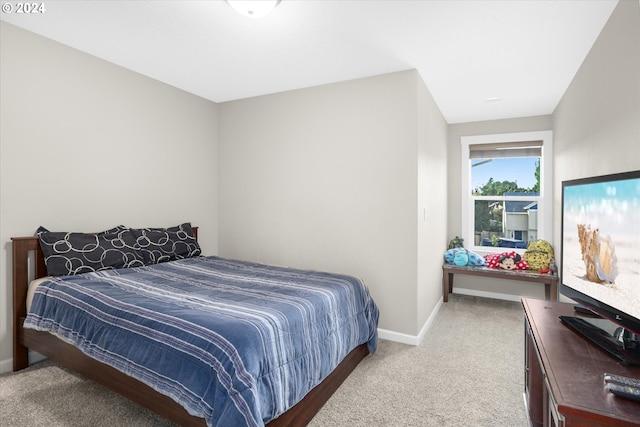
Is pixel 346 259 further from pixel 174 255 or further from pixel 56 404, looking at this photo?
pixel 56 404

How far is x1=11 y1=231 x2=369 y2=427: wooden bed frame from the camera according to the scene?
171 centimetres

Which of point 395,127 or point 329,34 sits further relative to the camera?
point 395,127

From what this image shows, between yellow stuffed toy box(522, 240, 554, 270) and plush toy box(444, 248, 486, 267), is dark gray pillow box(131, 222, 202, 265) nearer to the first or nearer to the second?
plush toy box(444, 248, 486, 267)

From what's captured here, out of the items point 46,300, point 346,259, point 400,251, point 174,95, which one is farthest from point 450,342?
point 174,95

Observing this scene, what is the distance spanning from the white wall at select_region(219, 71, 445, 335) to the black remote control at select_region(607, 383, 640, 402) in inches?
75.0

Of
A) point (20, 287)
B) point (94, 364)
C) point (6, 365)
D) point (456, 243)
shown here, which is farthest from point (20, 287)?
point (456, 243)

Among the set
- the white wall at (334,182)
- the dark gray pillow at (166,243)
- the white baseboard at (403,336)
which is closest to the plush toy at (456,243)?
the white wall at (334,182)

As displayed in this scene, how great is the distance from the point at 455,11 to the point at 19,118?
3161 mm

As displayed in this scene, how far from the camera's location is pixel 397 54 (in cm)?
270

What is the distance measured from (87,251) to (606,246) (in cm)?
336

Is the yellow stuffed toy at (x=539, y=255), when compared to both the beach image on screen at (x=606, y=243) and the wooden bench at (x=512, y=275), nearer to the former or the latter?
the wooden bench at (x=512, y=275)

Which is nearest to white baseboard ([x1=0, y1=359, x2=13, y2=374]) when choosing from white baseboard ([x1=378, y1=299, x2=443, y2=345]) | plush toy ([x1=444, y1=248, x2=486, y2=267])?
white baseboard ([x1=378, y1=299, x2=443, y2=345])
